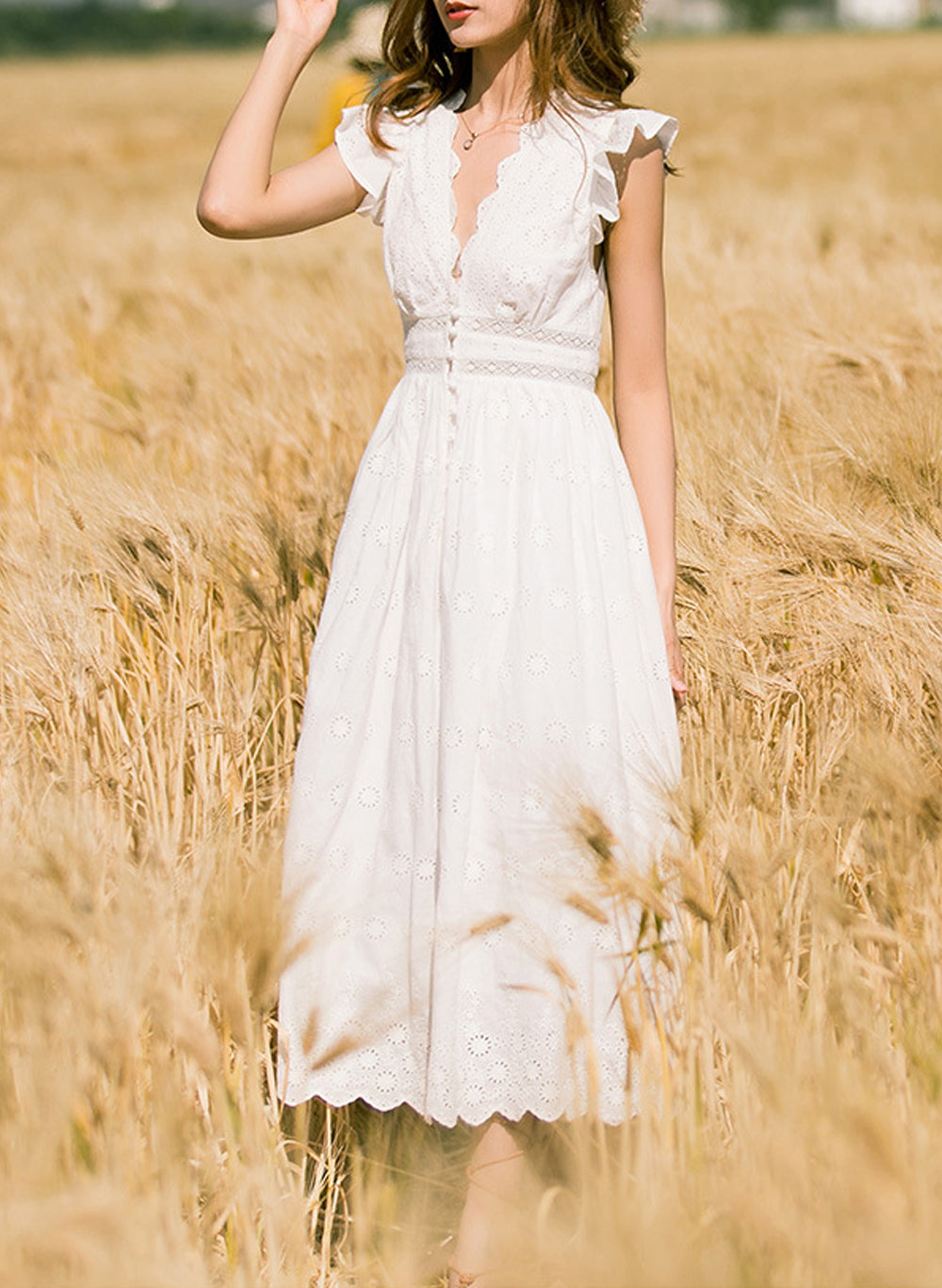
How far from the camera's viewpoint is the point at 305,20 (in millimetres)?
1613

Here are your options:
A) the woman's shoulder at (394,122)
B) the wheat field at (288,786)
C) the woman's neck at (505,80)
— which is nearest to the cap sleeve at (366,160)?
the woman's shoulder at (394,122)

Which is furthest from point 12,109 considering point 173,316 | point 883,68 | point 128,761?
point 128,761

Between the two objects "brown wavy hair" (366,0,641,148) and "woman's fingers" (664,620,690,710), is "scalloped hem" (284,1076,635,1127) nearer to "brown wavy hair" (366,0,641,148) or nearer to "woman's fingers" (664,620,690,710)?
→ "woman's fingers" (664,620,690,710)

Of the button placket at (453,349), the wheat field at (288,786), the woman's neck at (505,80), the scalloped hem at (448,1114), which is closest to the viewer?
the wheat field at (288,786)

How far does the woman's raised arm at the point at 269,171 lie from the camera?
1549 mm

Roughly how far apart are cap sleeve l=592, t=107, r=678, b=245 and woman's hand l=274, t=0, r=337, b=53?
32 cm

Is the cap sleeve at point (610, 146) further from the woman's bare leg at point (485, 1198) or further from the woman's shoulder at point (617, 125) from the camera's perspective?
the woman's bare leg at point (485, 1198)

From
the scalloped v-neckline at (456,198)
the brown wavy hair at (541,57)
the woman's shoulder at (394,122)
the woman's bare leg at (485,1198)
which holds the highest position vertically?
the brown wavy hair at (541,57)

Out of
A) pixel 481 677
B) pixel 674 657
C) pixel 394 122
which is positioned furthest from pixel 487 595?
pixel 394 122

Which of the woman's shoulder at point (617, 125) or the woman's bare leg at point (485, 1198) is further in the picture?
the woman's shoulder at point (617, 125)

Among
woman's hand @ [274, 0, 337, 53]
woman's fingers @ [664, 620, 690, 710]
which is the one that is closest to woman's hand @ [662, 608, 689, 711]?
woman's fingers @ [664, 620, 690, 710]

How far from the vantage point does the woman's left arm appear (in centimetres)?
152

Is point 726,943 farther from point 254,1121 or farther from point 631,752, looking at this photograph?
point 254,1121

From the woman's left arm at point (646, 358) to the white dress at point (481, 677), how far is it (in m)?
0.02
